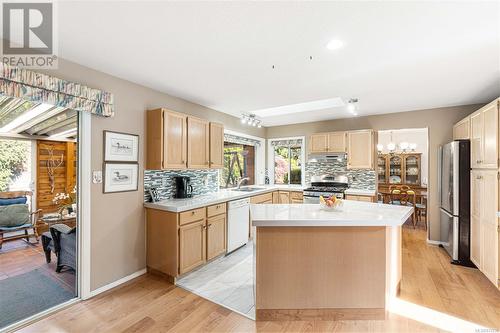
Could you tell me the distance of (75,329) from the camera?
1988 millimetres

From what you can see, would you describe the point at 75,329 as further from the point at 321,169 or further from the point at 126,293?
the point at 321,169

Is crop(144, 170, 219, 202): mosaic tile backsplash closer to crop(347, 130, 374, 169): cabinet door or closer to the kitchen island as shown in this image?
the kitchen island

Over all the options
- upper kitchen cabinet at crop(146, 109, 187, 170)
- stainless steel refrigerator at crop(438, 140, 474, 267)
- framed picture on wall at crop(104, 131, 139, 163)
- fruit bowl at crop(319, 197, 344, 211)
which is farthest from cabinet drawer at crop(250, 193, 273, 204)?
stainless steel refrigerator at crop(438, 140, 474, 267)

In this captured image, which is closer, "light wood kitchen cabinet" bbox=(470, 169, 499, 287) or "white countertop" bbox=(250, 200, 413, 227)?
"white countertop" bbox=(250, 200, 413, 227)

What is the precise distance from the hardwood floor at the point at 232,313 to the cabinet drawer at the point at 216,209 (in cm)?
98

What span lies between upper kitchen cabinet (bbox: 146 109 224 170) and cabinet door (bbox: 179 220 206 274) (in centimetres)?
81

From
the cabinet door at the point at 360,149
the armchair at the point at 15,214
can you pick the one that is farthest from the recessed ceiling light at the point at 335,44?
the armchair at the point at 15,214

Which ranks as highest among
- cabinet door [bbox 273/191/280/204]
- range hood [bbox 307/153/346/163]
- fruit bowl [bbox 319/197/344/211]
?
range hood [bbox 307/153/346/163]

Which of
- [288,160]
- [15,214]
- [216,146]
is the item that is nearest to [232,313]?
[216,146]

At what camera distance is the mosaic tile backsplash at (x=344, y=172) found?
188 inches

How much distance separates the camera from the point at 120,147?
2.74 metres

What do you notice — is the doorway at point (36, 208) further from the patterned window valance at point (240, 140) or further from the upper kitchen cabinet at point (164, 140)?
the patterned window valance at point (240, 140)

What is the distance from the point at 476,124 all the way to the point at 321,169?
8.81 ft

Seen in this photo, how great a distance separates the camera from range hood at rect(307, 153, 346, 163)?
4750 mm
